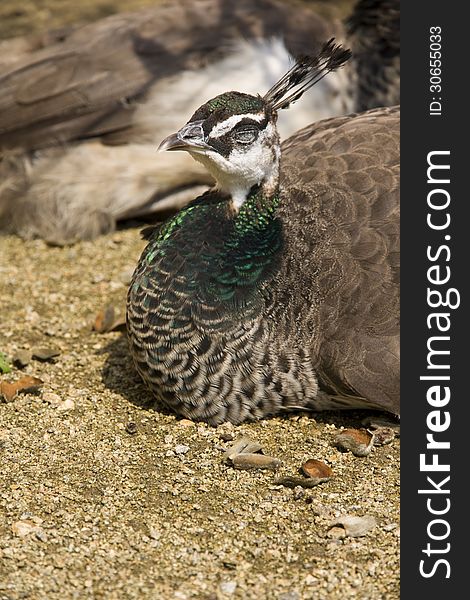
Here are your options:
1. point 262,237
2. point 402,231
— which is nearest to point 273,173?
point 262,237

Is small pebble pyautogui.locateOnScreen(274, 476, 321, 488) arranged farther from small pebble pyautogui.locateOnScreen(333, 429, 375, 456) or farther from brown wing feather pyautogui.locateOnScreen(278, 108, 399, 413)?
brown wing feather pyautogui.locateOnScreen(278, 108, 399, 413)

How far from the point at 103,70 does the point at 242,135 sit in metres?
2.30

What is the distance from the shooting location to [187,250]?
14.0 feet

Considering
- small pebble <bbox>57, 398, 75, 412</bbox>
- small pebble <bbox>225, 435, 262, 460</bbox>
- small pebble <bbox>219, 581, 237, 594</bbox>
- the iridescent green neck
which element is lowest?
small pebble <bbox>219, 581, 237, 594</bbox>

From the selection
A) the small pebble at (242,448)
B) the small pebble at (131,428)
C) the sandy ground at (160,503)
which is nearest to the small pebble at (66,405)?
the sandy ground at (160,503)

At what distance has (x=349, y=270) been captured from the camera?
4188 mm

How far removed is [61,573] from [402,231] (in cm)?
185

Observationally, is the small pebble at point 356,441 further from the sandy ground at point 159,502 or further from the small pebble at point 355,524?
the small pebble at point 355,524

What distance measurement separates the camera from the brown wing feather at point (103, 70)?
6.04 m

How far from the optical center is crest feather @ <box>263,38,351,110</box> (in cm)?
420

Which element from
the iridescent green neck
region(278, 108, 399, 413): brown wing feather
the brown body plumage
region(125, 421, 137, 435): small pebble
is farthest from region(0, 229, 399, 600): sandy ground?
the iridescent green neck

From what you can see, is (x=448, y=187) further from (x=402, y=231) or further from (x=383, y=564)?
(x=383, y=564)

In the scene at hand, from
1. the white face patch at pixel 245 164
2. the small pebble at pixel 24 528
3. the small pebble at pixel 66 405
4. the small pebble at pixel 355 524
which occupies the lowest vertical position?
the small pebble at pixel 24 528

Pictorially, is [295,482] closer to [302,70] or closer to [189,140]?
[189,140]
